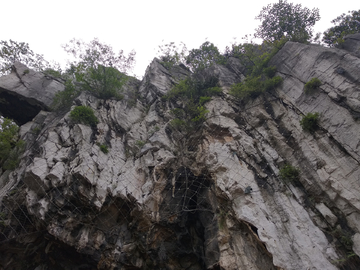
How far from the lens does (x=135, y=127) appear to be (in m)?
11.0

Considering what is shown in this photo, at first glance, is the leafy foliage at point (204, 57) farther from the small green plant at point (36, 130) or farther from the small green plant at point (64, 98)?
the small green plant at point (36, 130)

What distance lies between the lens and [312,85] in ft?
28.7

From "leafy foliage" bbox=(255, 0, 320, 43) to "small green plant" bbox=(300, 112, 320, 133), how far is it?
847cm

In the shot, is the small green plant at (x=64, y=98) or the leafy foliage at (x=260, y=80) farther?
the small green plant at (x=64, y=98)

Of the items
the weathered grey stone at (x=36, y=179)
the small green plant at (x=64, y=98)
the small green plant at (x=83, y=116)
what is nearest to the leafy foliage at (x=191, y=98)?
the small green plant at (x=83, y=116)

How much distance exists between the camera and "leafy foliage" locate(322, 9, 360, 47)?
11500 mm

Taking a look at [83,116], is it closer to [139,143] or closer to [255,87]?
[139,143]

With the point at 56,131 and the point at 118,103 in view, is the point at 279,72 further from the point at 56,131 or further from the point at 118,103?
the point at 56,131

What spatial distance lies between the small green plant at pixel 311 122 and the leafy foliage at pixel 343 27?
255 inches

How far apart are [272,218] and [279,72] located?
7.90 m

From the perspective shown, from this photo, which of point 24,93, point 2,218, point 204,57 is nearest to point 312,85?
point 204,57

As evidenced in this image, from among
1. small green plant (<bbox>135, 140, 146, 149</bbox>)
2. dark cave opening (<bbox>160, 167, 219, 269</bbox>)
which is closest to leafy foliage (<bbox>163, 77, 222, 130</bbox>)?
small green plant (<bbox>135, 140, 146, 149</bbox>)

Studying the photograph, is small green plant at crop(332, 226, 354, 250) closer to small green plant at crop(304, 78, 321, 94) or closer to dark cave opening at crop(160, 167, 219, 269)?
dark cave opening at crop(160, 167, 219, 269)

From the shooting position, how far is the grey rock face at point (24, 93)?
12.1 metres
